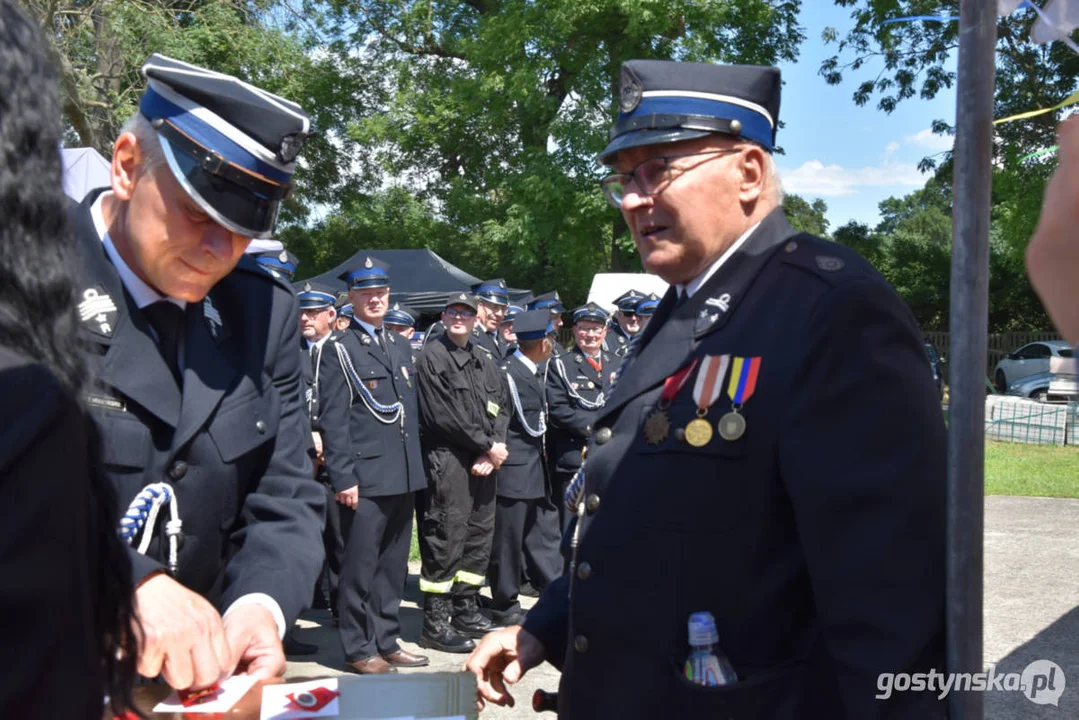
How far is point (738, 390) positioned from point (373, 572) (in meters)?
5.20

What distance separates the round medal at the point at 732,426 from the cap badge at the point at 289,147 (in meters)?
1.03

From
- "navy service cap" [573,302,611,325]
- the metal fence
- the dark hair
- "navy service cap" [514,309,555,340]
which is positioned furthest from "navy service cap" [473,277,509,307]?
the metal fence

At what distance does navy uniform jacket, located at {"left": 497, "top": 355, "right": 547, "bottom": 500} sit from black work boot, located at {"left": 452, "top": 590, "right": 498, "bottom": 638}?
98 cm

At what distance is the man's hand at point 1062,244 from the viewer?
0.85 metres

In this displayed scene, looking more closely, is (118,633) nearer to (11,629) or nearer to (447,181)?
(11,629)

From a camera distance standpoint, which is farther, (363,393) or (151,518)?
(363,393)

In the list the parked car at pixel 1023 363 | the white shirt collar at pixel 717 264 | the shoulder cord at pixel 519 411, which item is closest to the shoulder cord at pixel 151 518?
the white shirt collar at pixel 717 264

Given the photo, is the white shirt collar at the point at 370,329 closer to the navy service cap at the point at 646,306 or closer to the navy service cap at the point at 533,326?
the navy service cap at the point at 533,326

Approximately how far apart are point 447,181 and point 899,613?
29.3 meters

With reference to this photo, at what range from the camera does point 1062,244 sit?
2.79 ft

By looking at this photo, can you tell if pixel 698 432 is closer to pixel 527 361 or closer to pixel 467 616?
pixel 467 616

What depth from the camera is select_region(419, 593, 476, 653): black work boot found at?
7.15 m

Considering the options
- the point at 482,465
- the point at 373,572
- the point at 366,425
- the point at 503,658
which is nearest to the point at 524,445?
the point at 482,465

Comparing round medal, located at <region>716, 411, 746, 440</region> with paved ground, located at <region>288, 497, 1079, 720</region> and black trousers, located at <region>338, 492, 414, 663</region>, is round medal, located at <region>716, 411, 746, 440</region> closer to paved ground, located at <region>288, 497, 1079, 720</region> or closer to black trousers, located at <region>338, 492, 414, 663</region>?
paved ground, located at <region>288, 497, 1079, 720</region>
